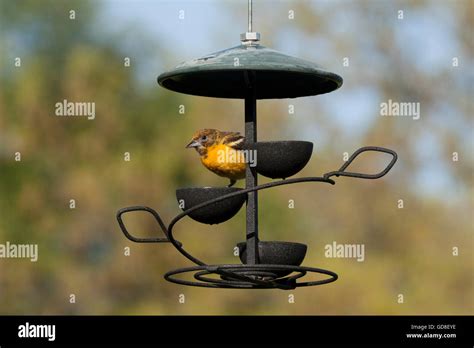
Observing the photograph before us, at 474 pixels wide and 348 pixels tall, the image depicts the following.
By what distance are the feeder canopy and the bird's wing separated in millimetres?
324

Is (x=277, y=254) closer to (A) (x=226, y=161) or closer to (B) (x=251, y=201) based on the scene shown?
(B) (x=251, y=201)

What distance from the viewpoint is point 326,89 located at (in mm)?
6867

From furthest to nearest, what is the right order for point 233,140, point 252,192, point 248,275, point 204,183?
point 204,183 → point 233,140 → point 252,192 → point 248,275

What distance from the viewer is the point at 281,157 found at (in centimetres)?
626

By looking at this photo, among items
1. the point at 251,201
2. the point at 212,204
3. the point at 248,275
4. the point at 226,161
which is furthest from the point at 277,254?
the point at 226,161

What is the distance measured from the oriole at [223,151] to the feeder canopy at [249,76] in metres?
0.36

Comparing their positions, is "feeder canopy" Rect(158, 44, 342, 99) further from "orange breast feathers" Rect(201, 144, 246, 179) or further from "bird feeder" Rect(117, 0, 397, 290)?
"orange breast feathers" Rect(201, 144, 246, 179)

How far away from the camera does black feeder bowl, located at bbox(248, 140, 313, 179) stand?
626 centimetres

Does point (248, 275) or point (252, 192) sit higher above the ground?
point (252, 192)

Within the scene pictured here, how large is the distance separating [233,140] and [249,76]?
17.7 inches

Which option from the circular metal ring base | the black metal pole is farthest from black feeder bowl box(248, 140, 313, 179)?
the circular metal ring base

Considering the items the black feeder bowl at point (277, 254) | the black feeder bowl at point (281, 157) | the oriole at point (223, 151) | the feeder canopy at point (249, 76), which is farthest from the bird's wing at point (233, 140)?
the black feeder bowl at point (277, 254)
